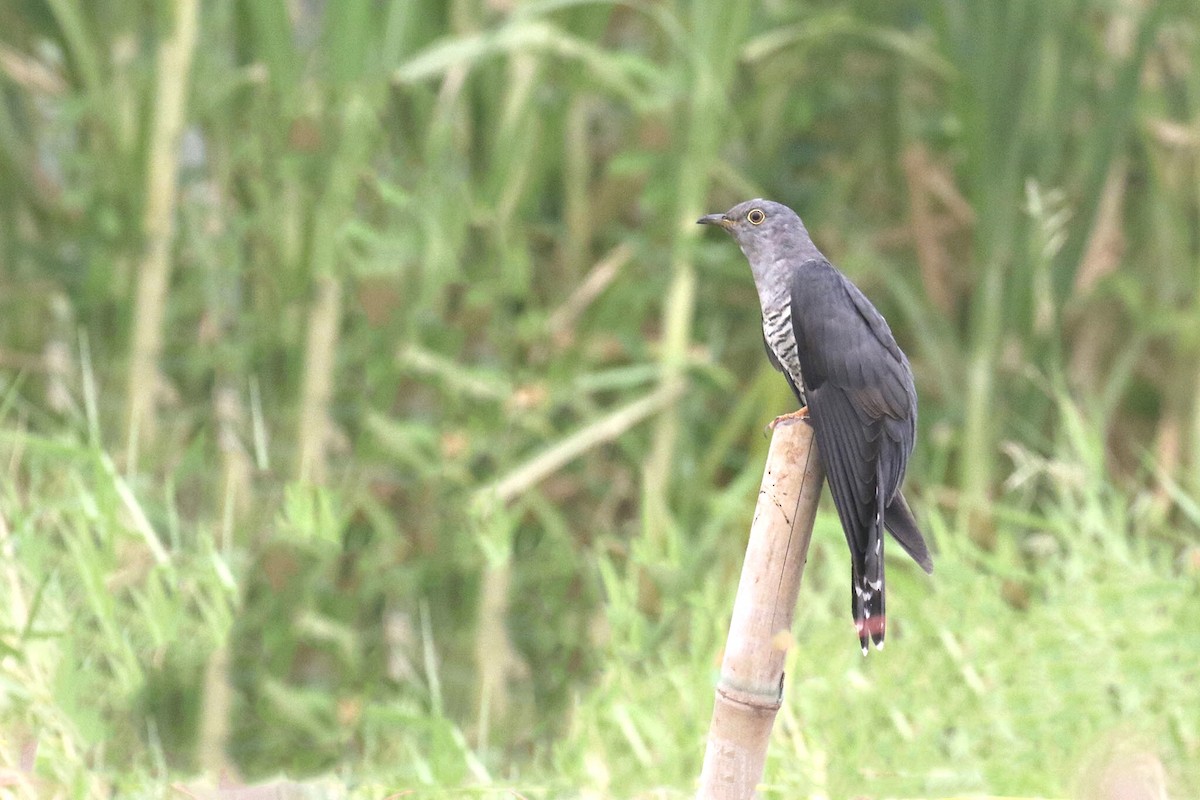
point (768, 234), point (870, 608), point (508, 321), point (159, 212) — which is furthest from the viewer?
point (508, 321)

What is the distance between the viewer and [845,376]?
112cm

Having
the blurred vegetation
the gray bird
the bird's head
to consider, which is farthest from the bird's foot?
the blurred vegetation

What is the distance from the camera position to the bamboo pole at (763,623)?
1.11 m

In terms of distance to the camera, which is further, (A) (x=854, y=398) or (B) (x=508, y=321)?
(B) (x=508, y=321)

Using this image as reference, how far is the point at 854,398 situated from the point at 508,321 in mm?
1537

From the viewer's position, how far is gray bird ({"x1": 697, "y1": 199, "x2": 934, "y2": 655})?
42.4 inches

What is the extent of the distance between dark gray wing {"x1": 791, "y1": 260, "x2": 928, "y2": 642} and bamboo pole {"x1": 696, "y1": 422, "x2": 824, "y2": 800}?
0.03 m

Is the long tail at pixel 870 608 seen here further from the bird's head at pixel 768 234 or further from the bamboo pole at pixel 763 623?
the bird's head at pixel 768 234

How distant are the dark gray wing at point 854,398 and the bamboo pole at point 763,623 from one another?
3cm

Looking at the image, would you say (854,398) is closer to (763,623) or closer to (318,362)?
(763,623)

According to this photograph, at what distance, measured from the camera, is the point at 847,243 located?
9.57 ft

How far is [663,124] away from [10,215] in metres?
1.28

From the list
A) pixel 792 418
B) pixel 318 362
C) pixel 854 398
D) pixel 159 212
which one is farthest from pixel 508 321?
pixel 854 398

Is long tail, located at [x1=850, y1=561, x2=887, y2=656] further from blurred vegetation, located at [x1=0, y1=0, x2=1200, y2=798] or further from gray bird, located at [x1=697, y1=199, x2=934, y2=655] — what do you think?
blurred vegetation, located at [x1=0, y1=0, x2=1200, y2=798]
